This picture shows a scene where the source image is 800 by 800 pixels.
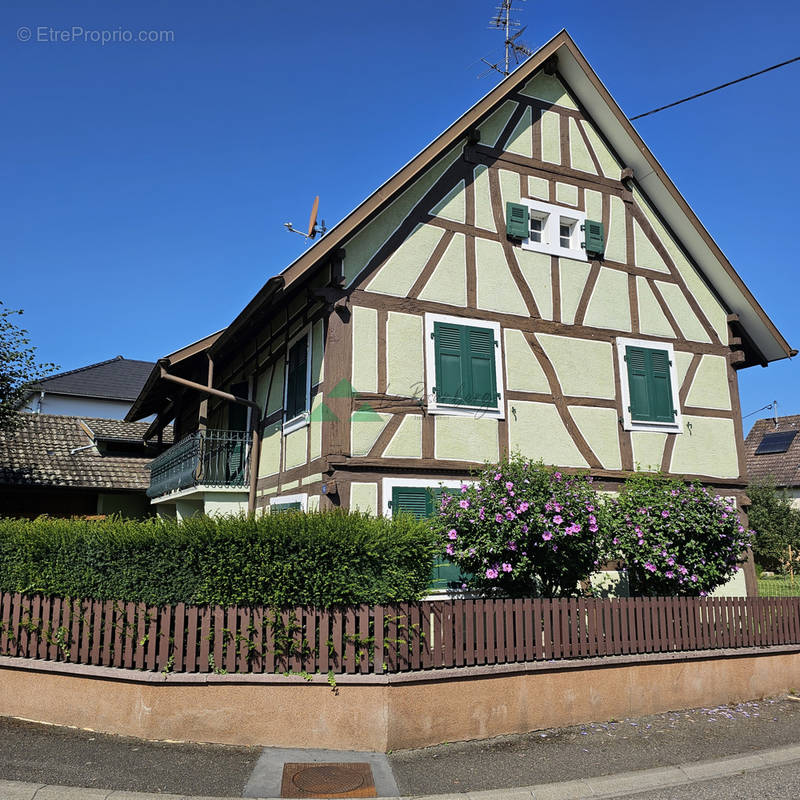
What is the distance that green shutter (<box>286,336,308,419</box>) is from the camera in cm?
1172

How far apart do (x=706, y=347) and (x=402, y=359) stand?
6178mm

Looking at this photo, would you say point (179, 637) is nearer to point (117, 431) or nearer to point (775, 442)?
point (117, 431)

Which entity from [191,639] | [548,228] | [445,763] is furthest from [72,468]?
[445,763]

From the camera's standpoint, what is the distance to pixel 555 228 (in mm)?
12961

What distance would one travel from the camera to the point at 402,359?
11164mm

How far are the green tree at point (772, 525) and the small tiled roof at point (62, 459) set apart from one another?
778 inches

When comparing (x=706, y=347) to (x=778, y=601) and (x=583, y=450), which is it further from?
(x=778, y=601)

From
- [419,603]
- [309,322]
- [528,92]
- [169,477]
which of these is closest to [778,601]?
[419,603]

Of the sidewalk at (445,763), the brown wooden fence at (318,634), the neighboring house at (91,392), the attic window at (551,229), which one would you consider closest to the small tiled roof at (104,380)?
the neighboring house at (91,392)

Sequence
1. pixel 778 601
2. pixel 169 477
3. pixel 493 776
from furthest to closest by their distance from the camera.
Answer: pixel 169 477 → pixel 778 601 → pixel 493 776

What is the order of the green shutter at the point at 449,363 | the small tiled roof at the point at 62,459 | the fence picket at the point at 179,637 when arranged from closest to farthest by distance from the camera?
the fence picket at the point at 179,637 → the green shutter at the point at 449,363 → the small tiled roof at the point at 62,459

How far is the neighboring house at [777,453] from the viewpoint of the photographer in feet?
105

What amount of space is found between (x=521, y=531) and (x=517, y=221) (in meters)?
5.95

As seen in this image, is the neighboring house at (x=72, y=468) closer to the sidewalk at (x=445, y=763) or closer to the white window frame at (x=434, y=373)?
the white window frame at (x=434, y=373)
